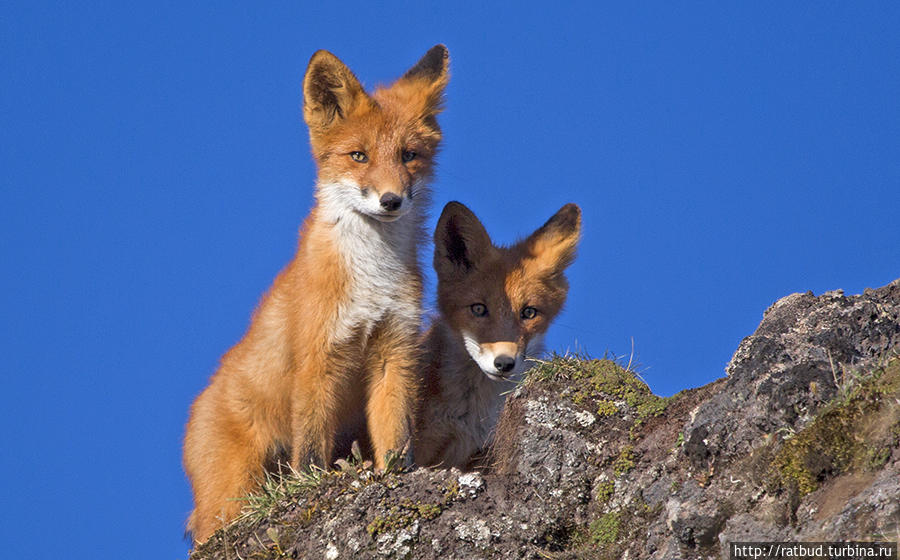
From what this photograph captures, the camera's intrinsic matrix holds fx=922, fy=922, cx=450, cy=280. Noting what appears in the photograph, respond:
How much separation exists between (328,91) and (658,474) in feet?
12.5

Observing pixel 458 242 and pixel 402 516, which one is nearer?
pixel 402 516

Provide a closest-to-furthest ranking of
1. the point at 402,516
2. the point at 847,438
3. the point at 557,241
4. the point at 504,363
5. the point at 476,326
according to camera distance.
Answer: the point at 847,438, the point at 402,516, the point at 504,363, the point at 476,326, the point at 557,241

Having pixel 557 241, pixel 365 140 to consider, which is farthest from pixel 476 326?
pixel 365 140

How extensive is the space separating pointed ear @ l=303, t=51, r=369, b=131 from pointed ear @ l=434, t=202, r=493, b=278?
4.00 ft

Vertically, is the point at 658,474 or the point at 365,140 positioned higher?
the point at 365,140

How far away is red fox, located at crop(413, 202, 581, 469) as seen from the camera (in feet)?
23.6

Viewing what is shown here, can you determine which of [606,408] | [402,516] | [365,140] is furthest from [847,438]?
[365,140]

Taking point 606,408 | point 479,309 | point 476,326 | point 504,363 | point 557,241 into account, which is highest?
point 557,241

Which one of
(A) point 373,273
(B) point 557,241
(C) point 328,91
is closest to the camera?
(A) point 373,273

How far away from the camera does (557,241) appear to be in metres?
7.94

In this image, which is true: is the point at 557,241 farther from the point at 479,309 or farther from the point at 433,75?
the point at 433,75

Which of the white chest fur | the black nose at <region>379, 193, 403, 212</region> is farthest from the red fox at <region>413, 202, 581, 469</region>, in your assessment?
the black nose at <region>379, 193, 403, 212</region>

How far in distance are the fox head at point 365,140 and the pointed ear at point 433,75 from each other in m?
0.02

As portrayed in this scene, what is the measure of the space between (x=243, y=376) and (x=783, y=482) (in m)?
4.37
